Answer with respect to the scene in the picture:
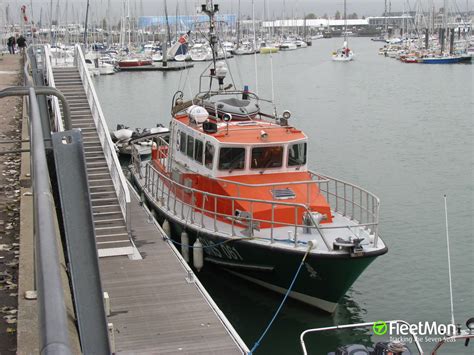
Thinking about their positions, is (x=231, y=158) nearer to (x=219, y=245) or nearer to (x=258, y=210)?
(x=258, y=210)

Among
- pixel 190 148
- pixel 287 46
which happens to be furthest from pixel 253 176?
pixel 287 46

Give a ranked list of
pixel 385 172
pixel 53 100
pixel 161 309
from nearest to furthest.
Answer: pixel 161 309, pixel 53 100, pixel 385 172

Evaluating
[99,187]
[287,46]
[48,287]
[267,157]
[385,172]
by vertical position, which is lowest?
[385,172]

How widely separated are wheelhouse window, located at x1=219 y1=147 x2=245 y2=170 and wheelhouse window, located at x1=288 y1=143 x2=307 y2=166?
3.95 ft

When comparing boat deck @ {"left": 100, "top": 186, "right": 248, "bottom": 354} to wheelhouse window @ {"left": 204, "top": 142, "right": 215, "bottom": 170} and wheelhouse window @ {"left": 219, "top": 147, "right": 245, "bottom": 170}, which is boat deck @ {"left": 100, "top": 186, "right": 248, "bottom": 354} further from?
wheelhouse window @ {"left": 219, "top": 147, "right": 245, "bottom": 170}

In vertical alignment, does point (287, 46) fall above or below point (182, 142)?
above

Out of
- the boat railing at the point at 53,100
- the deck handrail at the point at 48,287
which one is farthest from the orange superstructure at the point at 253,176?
the deck handrail at the point at 48,287

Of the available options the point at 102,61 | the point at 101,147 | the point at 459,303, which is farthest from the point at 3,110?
the point at 102,61

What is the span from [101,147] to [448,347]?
10.2m

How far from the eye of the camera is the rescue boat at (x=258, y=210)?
48.8 feet

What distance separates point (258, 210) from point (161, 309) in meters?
3.62

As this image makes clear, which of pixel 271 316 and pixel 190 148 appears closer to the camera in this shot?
pixel 271 316

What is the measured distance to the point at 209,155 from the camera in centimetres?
1723

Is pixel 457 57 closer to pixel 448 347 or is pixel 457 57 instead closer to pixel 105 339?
pixel 448 347
